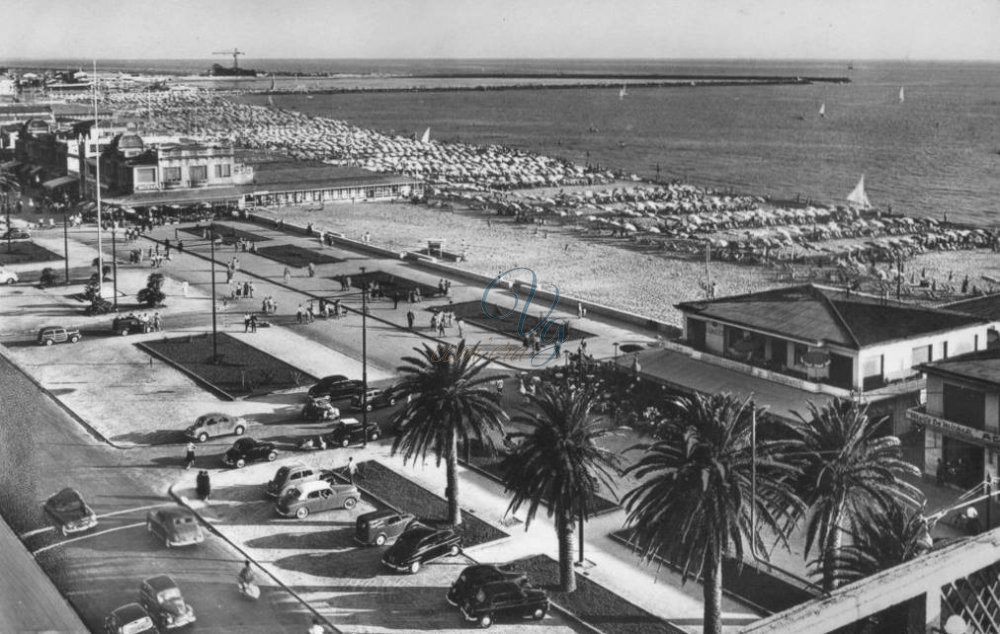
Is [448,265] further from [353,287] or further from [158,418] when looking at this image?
[158,418]

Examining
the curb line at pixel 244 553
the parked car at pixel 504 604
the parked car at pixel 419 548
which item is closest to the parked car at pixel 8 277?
the curb line at pixel 244 553

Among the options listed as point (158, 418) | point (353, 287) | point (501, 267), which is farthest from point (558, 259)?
point (158, 418)

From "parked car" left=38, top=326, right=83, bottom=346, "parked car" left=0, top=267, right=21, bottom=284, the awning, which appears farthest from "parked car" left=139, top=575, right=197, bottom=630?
the awning

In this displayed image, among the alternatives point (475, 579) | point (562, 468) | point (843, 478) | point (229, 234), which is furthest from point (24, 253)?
point (843, 478)

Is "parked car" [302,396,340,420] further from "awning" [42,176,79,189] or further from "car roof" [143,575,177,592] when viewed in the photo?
"awning" [42,176,79,189]

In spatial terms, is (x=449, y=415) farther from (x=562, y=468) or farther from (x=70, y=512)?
(x=70, y=512)

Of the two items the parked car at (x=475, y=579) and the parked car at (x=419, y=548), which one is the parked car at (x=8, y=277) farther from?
the parked car at (x=475, y=579)
